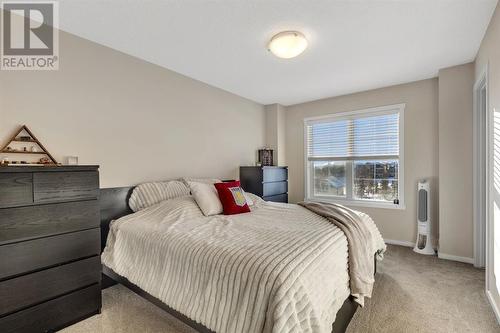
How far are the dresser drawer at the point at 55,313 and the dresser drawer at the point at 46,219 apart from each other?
490mm

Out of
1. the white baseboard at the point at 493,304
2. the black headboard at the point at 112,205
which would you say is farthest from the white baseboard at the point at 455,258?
the black headboard at the point at 112,205

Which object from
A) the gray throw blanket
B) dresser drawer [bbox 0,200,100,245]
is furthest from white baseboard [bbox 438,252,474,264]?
dresser drawer [bbox 0,200,100,245]

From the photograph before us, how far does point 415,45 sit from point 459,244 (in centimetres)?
242

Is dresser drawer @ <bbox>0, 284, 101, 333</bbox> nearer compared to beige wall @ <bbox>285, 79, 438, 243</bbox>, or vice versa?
dresser drawer @ <bbox>0, 284, 101, 333</bbox>

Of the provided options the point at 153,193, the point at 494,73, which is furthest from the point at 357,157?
the point at 153,193

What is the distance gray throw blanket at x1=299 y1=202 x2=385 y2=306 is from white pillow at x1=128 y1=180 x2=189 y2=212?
1.55 m

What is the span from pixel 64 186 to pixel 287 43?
219 cm

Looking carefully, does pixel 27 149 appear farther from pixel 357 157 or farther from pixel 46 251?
pixel 357 157

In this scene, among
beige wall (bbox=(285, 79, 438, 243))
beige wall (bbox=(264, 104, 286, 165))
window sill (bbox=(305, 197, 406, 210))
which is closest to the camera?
beige wall (bbox=(285, 79, 438, 243))

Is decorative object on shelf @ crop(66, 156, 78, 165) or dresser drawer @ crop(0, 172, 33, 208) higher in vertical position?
decorative object on shelf @ crop(66, 156, 78, 165)

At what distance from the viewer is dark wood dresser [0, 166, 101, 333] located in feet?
5.08

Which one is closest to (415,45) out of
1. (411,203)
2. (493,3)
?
(493,3)

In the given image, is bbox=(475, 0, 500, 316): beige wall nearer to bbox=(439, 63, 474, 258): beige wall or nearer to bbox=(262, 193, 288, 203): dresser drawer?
bbox=(439, 63, 474, 258): beige wall

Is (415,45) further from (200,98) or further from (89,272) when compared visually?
(89,272)
